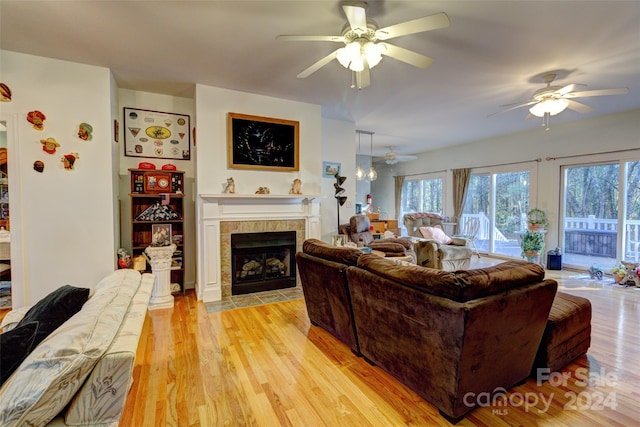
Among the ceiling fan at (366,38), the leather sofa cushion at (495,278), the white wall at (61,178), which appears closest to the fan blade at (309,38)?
the ceiling fan at (366,38)

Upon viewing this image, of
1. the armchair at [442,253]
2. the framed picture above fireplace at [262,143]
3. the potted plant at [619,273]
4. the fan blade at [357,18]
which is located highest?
the fan blade at [357,18]

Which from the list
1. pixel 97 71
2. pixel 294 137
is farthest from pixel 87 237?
pixel 294 137

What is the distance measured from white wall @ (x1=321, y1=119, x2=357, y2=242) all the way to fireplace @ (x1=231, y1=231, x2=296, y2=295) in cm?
91

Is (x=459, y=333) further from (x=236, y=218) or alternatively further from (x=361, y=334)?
(x=236, y=218)

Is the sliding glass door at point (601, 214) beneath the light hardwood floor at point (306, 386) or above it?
above

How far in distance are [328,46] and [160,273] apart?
3.04 meters

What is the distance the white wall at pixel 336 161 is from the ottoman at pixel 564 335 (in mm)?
3265

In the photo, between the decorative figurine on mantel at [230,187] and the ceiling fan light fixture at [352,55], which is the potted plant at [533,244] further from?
the decorative figurine on mantel at [230,187]

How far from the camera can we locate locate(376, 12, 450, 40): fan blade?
5.82 ft

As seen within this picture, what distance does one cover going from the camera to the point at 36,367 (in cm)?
89

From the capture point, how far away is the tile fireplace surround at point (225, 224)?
369 cm

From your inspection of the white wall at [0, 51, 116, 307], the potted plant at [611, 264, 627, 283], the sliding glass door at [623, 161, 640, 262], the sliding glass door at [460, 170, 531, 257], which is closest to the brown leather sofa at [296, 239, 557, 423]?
the white wall at [0, 51, 116, 307]

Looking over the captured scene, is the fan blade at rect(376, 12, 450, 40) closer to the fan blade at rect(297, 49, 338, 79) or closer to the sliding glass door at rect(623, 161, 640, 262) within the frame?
the fan blade at rect(297, 49, 338, 79)

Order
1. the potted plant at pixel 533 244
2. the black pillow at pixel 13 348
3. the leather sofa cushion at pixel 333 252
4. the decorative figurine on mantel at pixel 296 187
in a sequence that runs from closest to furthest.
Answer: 1. the black pillow at pixel 13 348
2. the leather sofa cushion at pixel 333 252
3. the decorative figurine on mantel at pixel 296 187
4. the potted plant at pixel 533 244
